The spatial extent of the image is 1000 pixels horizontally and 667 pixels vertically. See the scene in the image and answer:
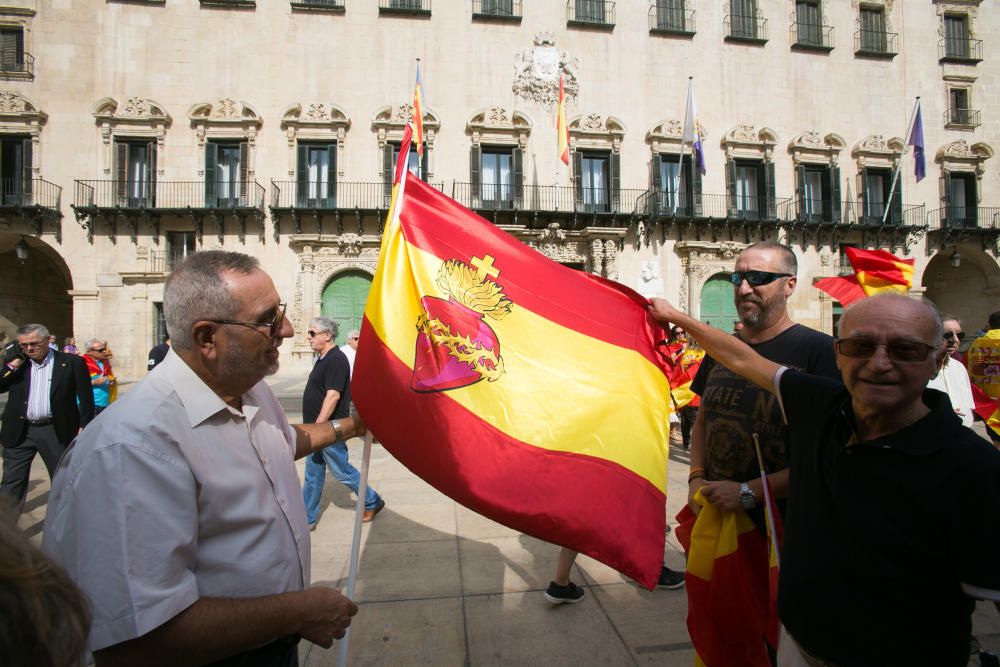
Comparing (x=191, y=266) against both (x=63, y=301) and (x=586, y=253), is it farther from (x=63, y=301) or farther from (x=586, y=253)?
(x=63, y=301)

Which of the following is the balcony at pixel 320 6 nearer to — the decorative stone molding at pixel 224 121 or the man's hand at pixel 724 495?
the decorative stone molding at pixel 224 121

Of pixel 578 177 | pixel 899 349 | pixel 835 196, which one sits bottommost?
pixel 899 349

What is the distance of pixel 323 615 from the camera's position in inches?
56.1

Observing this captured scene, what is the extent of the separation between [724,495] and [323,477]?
139 inches

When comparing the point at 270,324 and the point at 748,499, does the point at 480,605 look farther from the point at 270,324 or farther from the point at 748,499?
the point at 270,324

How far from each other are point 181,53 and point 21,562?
71.5 ft

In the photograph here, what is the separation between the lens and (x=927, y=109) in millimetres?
21000

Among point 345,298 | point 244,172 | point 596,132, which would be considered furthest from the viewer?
point 596,132

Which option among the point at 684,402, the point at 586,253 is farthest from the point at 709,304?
the point at 684,402

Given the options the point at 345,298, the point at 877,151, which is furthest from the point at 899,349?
the point at 877,151

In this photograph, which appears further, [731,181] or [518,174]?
[731,181]

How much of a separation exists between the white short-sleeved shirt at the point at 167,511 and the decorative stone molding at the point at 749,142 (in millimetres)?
21542

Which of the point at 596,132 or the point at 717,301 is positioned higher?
the point at 596,132

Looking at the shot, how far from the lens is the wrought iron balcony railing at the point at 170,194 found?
1700 centimetres
